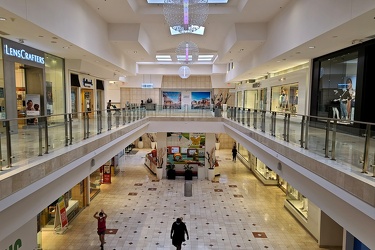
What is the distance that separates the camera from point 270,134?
26.8 feet

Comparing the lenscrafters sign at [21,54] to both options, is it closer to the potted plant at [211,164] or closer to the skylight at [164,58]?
the potted plant at [211,164]

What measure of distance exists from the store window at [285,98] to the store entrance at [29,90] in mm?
11592

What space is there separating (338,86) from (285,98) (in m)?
5.24

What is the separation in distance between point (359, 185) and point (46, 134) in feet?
17.1

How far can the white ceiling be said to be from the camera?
7.12 m

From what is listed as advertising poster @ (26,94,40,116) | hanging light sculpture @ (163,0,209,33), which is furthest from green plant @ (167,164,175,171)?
hanging light sculpture @ (163,0,209,33)

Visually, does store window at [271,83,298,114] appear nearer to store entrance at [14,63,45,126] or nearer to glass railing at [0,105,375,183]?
glass railing at [0,105,375,183]

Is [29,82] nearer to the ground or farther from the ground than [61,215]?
farther from the ground

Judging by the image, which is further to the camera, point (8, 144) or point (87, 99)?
point (87, 99)

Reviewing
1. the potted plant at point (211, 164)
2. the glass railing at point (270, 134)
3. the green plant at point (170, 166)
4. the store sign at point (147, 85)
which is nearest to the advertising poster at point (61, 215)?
the glass railing at point (270, 134)

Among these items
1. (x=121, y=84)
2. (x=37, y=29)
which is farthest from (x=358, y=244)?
(x=121, y=84)

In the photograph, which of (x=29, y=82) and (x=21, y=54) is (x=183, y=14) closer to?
(x=21, y=54)

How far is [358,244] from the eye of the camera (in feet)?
25.6

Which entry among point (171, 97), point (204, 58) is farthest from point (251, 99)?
point (171, 97)
